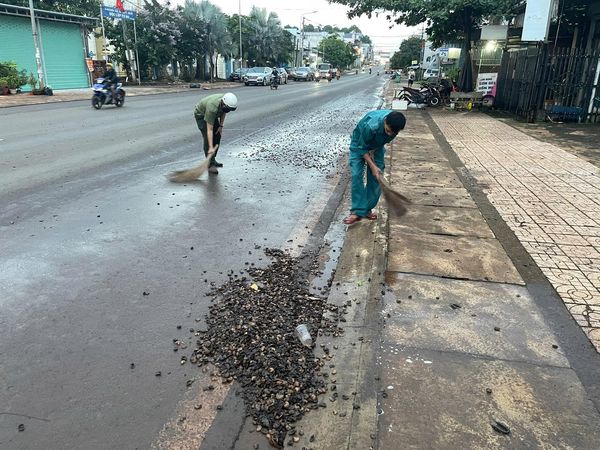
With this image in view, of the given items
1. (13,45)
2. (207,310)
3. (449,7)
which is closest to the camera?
(207,310)

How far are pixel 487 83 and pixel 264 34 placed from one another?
40961mm

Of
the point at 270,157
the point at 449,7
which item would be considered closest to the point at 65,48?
the point at 449,7

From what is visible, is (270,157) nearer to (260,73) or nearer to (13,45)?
(13,45)

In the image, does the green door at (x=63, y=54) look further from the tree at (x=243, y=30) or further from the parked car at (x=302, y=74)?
the parked car at (x=302, y=74)

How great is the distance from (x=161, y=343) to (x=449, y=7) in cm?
1848

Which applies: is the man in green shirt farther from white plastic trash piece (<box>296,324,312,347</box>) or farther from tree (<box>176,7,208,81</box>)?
tree (<box>176,7,208,81</box>)

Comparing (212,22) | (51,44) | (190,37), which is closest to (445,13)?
(51,44)

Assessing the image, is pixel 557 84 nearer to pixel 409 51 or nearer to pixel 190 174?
pixel 190 174

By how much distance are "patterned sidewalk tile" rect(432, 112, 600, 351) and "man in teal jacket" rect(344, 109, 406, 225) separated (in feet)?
5.43

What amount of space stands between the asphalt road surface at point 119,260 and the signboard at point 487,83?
12378 mm

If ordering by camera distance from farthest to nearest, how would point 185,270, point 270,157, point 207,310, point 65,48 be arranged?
point 65,48, point 270,157, point 185,270, point 207,310

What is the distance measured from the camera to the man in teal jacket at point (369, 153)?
5.06m

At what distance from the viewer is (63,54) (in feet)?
92.3

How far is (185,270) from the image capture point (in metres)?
4.34
